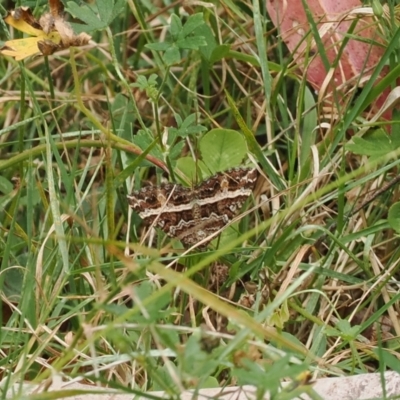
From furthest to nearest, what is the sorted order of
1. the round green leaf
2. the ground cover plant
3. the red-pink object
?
the red-pink object, the round green leaf, the ground cover plant

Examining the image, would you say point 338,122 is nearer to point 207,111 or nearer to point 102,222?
point 207,111

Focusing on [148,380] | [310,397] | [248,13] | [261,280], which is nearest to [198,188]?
[261,280]

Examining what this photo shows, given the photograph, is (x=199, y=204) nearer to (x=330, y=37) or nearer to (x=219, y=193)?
(x=219, y=193)

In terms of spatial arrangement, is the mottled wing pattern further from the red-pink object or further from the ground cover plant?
the red-pink object

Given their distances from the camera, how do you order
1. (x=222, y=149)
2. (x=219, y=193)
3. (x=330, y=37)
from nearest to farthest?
(x=219, y=193) < (x=222, y=149) < (x=330, y=37)

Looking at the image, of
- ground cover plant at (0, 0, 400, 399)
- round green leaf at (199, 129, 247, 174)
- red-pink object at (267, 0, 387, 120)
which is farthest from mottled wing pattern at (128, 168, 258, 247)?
red-pink object at (267, 0, 387, 120)

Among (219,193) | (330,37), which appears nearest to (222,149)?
(219,193)

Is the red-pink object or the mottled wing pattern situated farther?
the red-pink object

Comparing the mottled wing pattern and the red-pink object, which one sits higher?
the red-pink object
